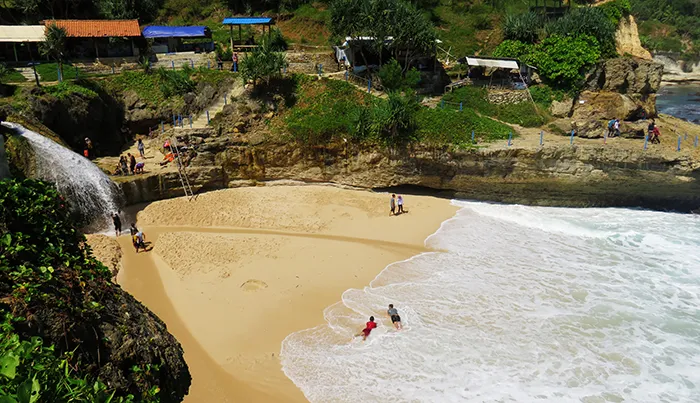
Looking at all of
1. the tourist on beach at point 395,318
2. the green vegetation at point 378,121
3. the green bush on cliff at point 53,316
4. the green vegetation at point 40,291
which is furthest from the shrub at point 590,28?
the green bush on cliff at point 53,316

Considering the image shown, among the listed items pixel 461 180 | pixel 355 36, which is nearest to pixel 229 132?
pixel 355 36

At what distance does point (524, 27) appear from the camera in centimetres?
3569

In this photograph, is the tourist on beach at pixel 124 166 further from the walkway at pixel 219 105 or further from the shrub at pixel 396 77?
the shrub at pixel 396 77

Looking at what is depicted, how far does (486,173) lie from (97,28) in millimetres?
32207

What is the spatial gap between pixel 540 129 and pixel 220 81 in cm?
2192

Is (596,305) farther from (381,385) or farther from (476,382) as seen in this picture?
(381,385)

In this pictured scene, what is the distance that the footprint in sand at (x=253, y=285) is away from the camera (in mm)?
18406

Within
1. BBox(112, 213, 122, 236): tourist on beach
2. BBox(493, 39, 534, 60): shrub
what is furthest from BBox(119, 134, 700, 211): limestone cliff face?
BBox(493, 39, 534, 60): shrub

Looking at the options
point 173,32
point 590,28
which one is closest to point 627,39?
point 590,28

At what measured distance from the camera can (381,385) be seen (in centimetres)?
1366

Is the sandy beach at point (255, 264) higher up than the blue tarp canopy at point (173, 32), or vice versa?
the blue tarp canopy at point (173, 32)

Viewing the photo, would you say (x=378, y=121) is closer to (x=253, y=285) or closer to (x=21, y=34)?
(x=253, y=285)

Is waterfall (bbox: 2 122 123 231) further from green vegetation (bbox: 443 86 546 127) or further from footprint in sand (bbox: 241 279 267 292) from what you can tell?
green vegetation (bbox: 443 86 546 127)

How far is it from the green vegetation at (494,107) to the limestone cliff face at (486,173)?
5.96 meters
